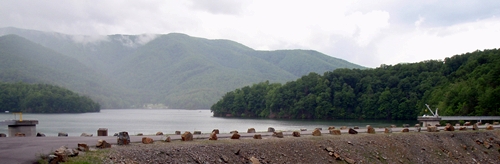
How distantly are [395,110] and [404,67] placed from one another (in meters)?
16.8

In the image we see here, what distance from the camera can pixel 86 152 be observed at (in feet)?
49.6

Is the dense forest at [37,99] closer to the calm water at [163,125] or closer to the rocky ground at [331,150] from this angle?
the calm water at [163,125]

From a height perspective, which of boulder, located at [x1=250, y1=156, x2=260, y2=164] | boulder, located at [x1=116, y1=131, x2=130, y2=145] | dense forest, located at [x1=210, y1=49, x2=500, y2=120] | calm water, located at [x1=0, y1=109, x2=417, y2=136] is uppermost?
dense forest, located at [x1=210, y1=49, x2=500, y2=120]

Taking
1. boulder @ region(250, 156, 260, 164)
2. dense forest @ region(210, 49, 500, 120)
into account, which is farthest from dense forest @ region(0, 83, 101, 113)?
boulder @ region(250, 156, 260, 164)

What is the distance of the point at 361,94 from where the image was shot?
5064 inches

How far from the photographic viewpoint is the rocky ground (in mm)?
16828

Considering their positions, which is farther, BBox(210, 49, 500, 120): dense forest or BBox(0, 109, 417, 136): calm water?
BBox(210, 49, 500, 120): dense forest

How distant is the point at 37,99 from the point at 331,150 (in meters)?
146

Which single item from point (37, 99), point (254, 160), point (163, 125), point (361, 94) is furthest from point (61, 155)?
point (37, 99)

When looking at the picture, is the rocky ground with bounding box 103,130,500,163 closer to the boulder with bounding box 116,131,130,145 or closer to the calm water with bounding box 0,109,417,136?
the boulder with bounding box 116,131,130,145

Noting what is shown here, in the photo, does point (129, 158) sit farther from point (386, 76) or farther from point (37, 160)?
point (386, 76)

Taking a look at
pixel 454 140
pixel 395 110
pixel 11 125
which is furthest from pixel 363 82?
pixel 11 125

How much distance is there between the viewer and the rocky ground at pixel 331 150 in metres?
16.8

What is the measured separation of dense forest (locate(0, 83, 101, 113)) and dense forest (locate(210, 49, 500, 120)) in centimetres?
5228
